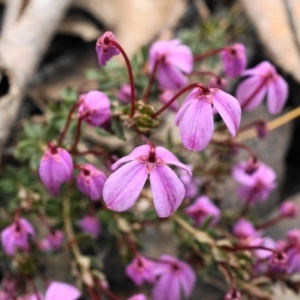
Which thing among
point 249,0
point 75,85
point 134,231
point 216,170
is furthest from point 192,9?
point 134,231

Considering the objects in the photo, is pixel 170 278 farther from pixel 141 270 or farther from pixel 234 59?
pixel 234 59

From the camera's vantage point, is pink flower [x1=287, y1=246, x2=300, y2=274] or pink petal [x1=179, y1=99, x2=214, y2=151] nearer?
pink petal [x1=179, y1=99, x2=214, y2=151]

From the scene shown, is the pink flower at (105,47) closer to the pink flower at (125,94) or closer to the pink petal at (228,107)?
the pink petal at (228,107)

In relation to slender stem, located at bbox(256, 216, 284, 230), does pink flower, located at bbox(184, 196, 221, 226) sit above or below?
above

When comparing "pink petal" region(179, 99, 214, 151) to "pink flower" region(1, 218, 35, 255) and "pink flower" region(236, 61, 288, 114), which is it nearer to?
"pink flower" region(236, 61, 288, 114)

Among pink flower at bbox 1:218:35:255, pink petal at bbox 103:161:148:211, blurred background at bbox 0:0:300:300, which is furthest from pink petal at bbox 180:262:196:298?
pink petal at bbox 103:161:148:211

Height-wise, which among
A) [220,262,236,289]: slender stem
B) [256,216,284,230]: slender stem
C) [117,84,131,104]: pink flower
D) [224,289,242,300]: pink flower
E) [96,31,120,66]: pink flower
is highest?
[96,31,120,66]: pink flower
